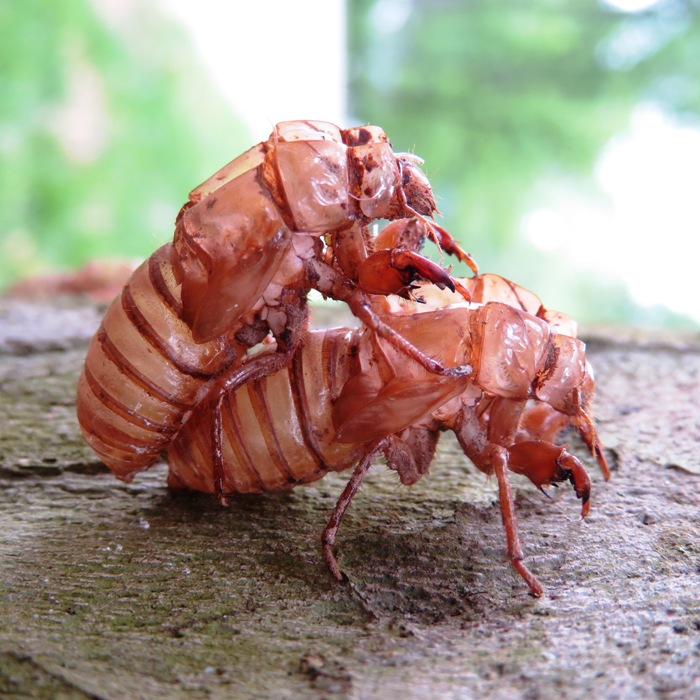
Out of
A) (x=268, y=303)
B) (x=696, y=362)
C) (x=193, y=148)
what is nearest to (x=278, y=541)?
(x=268, y=303)

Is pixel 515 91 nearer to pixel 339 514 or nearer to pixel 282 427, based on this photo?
pixel 282 427

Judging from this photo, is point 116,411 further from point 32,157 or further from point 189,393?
point 32,157

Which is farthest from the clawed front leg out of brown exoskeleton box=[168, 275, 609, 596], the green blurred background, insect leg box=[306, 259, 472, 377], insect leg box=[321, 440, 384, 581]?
the green blurred background

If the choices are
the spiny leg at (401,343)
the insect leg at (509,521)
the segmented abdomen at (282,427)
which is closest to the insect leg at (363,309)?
the spiny leg at (401,343)

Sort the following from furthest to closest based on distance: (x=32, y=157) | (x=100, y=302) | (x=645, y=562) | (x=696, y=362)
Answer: (x=32, y=157) < (x=100, y=302) < (x=696, y=362) < (x=645, y=562)

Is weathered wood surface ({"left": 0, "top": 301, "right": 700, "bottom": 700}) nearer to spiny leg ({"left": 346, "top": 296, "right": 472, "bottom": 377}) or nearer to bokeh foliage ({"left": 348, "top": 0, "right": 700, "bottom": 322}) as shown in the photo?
spiny leg ({"left": 346, "top": 296, "right": 472, "bottom": 377})
